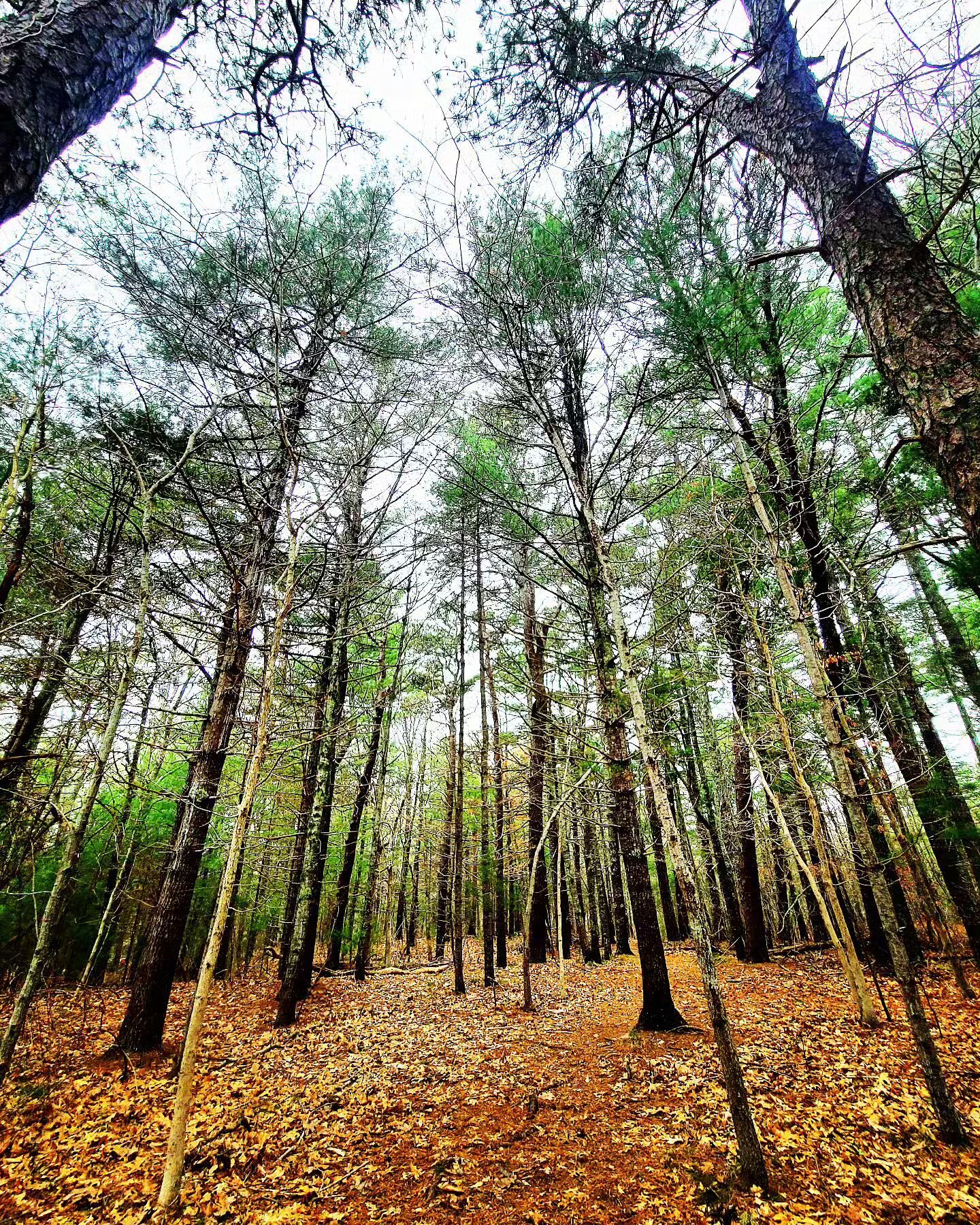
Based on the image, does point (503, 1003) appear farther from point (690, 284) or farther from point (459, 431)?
point (690, 284)

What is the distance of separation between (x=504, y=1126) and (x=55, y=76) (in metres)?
7.71

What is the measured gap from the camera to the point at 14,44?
1.65 metres

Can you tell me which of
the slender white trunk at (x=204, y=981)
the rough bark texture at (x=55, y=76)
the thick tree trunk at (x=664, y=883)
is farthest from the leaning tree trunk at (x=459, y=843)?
the rough bark texture at (x=55, y=76)

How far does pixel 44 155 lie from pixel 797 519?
8.66 meters

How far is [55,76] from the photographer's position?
1755 millimetres

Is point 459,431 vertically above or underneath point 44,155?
above

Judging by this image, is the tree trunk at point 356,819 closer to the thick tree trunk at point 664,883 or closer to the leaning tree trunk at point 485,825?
the leaning tree trunk at point 485,825

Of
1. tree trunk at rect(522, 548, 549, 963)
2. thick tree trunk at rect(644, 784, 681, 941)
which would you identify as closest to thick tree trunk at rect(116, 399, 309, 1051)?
tree trunk at rect(522, 548, 549, 963)

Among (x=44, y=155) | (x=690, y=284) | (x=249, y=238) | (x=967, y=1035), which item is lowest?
Answer: (x=967, y=1035)

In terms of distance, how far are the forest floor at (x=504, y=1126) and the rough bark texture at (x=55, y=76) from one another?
249 inches

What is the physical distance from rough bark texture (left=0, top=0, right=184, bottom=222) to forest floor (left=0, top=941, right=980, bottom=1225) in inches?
249

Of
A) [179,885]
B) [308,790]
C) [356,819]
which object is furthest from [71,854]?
[356,819]

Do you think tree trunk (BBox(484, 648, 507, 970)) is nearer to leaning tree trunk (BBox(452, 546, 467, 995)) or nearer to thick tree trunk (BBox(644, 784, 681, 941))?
leaning tree trunk (BBox(452, 546, 467, 995))

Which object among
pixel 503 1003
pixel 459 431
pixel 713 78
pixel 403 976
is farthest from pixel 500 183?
pixel 403 976
